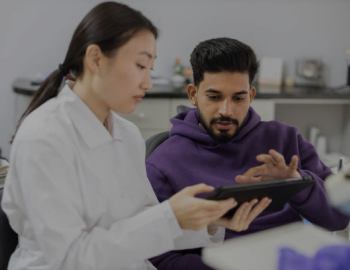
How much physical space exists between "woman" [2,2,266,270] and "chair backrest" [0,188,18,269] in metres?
0.03

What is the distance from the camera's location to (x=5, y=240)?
3.48 ft

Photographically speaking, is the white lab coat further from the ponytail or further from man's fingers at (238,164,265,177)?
man's fingers at (238,164,265,177)

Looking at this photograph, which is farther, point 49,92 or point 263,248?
point 49,92

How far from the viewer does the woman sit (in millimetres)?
926

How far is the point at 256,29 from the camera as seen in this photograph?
3479 millimetres

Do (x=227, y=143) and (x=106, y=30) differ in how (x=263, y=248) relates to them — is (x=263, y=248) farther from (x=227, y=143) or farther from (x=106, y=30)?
(x=227, y=143)

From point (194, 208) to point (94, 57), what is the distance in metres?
0.40

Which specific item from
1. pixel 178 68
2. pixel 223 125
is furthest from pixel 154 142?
pixel 178 68

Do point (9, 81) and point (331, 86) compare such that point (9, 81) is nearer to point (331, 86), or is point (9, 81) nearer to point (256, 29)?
point (256, 29)

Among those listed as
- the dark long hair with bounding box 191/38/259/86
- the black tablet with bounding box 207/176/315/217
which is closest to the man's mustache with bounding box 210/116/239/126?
the dark long hair with bounding box 191/38/259/86

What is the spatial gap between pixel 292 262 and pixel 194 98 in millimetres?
1010

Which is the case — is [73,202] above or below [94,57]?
below

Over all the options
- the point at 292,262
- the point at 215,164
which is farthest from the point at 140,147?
the point at 292,262

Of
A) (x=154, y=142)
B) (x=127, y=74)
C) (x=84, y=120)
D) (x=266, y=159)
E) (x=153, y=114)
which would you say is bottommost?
(x=153, y=114)
